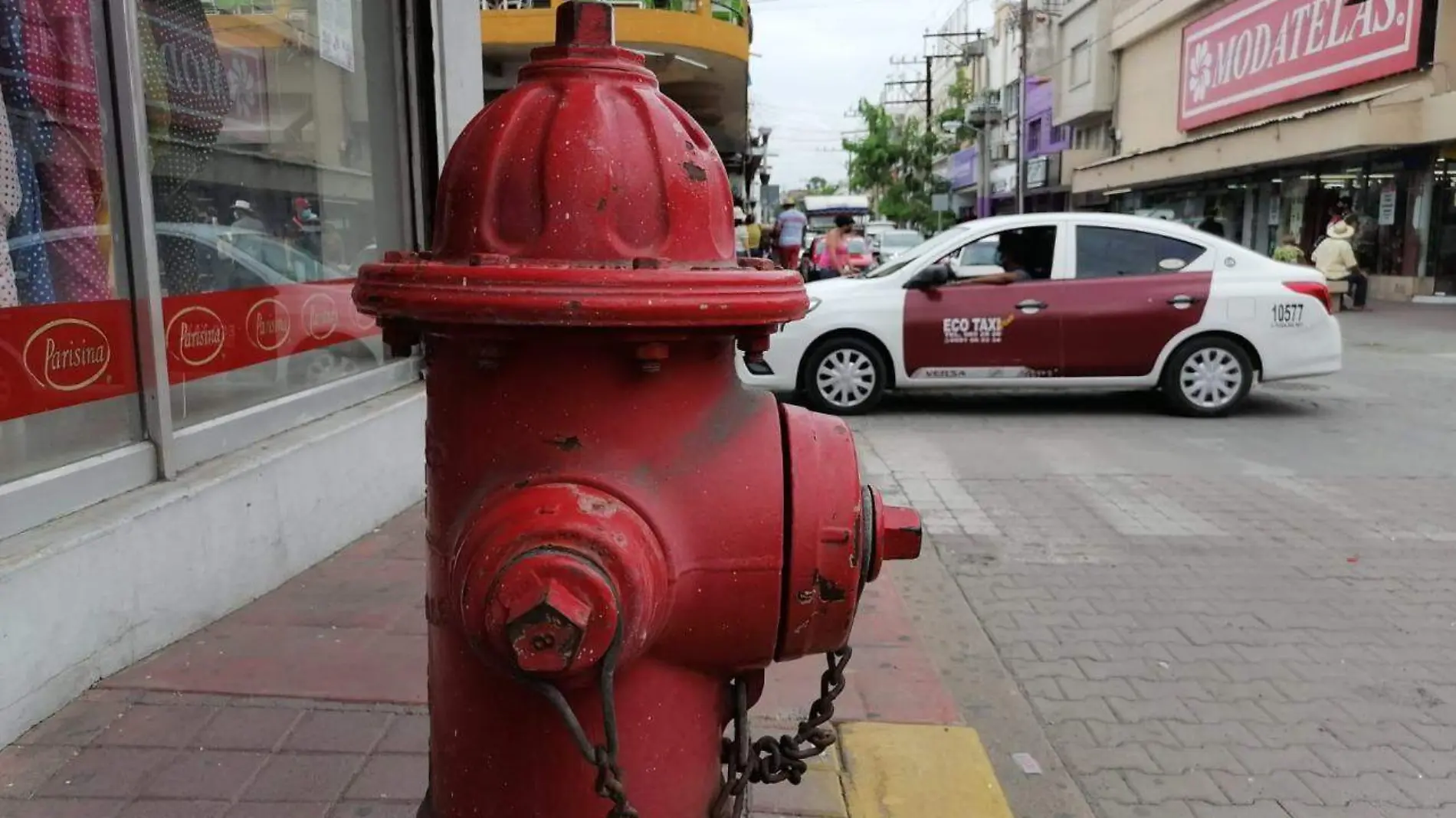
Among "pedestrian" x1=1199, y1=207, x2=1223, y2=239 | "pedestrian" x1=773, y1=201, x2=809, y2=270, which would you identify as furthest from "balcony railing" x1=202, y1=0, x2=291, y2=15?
"pedestrian" x1=1199, y1=207, x2=1223, y2=239

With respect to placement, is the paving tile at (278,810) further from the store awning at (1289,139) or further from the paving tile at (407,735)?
the store awning at (1289,139)

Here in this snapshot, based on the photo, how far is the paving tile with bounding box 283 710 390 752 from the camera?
2.88m

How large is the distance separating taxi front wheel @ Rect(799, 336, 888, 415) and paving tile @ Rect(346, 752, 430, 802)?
600 centimetres

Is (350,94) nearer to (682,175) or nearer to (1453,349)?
(682,175)

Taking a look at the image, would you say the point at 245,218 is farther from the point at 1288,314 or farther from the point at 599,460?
the point at 1288,314

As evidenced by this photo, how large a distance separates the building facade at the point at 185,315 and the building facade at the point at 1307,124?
56.9 ft

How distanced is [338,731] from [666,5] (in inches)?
325

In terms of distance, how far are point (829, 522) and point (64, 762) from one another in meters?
2.32

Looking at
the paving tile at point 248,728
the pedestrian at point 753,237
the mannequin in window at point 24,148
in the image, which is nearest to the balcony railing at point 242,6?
the mannequin in window at point 24,148

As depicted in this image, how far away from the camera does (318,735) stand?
2941 millimetres

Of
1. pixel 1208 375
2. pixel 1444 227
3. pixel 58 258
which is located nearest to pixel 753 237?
A: pixel 1208 375

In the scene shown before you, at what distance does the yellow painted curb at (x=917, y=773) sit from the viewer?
273 centimetres

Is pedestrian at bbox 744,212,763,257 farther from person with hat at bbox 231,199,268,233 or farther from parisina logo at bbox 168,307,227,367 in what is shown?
parisina logo at bbox 168,307,227,367

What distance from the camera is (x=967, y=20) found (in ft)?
195
